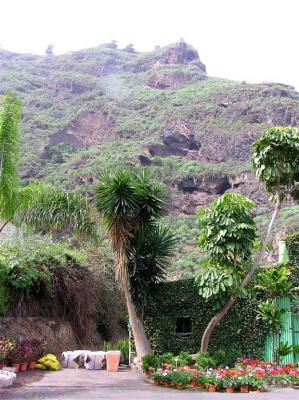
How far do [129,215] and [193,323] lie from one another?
4479mm

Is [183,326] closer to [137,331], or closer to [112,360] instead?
[137,331]

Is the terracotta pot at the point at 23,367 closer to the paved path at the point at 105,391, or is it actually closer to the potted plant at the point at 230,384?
the paved path at the point at 105,391

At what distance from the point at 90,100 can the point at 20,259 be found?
7477cm

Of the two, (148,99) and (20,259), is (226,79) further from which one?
(20,259)

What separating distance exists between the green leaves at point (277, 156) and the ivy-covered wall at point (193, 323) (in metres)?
4.43

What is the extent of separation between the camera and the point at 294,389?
10922 millimetres

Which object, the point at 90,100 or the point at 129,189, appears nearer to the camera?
the point at 129,189

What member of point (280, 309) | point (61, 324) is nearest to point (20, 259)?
point (61, 324)

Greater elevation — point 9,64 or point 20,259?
point 9,64

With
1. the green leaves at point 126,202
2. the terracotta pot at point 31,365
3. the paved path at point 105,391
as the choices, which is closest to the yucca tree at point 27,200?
the green leaves at point 126,202

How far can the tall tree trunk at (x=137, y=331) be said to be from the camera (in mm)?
15797

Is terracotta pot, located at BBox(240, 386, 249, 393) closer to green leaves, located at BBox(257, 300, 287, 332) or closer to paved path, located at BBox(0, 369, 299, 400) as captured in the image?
paved path, located at BBox(0, 369, 299, 400)

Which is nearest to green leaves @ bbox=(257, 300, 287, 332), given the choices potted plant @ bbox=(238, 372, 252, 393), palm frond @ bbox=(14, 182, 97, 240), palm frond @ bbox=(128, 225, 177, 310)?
palm frond @ bbox=(128, 225, 177, 310)

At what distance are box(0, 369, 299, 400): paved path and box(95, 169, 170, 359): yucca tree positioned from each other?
10.1 ft
